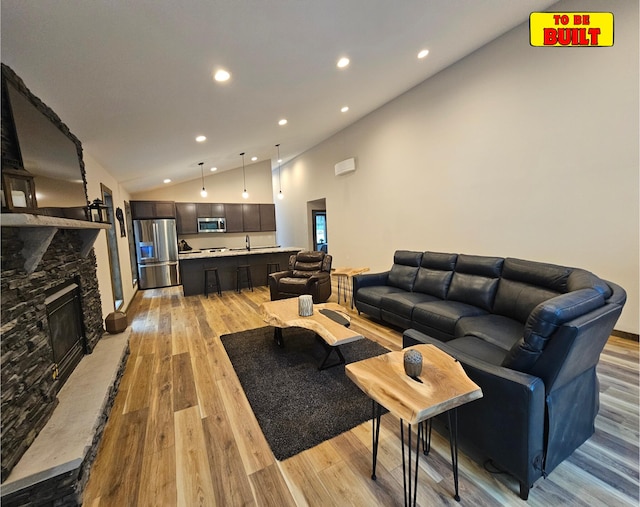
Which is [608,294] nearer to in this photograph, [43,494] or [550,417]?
[550,417]

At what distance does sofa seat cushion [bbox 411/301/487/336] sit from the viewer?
107 inches

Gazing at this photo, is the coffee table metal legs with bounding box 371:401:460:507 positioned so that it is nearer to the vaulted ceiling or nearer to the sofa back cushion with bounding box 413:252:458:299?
the sofa back cushion with bounding box 413:252:458:299

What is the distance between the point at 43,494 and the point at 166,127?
11.8ft

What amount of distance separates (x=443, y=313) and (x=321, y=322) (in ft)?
4.16

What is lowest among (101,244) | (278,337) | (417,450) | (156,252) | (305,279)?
(278,337)

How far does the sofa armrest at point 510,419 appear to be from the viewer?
129 centimetres

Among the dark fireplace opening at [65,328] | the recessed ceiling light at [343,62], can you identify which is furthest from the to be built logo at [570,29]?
the dark fireplace opening at [65,328]

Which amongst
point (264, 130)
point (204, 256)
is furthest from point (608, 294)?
point (204, 256)

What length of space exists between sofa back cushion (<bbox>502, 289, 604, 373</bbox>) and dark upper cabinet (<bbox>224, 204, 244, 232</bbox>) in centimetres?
782

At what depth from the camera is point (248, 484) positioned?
1.50 meters

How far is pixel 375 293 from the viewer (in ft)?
12.4

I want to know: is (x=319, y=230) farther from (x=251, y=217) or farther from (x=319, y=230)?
(x=251, y=217)

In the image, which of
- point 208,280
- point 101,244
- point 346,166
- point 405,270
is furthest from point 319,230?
point 101,244

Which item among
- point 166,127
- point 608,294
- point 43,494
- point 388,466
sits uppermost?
point 166,127
